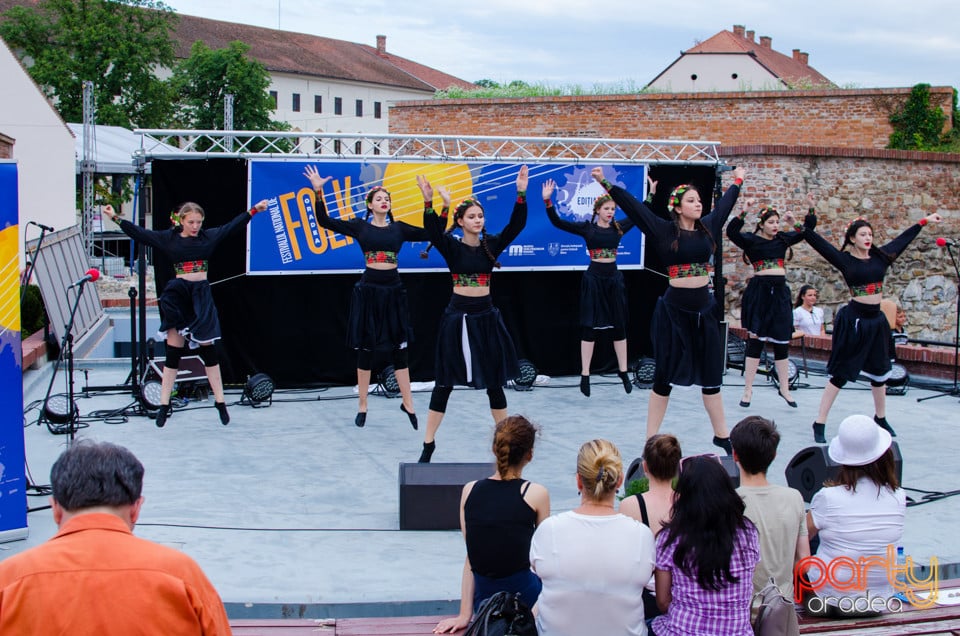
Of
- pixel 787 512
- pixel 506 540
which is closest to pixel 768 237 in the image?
pixel 787 512

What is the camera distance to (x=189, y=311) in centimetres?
744

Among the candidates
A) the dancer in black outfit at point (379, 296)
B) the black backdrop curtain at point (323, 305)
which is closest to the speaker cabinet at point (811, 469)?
the dancer in black outfit at point (379, 296)

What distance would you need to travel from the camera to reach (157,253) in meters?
8.30

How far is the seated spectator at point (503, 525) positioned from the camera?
347cm

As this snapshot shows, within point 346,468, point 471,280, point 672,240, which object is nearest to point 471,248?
point 471,280

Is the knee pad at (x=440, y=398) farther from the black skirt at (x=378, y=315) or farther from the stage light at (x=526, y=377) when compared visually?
the stage light at (x=526, y=377)

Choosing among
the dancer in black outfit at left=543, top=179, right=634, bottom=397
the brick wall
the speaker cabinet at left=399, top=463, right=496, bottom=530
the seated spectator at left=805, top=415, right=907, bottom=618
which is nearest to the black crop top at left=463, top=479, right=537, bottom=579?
the seated spectator at left=805, top=415, right=907, bottom=618

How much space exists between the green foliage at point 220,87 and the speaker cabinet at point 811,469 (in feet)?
127

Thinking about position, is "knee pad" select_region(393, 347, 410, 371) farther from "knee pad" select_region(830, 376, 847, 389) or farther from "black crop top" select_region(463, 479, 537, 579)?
"black crop top" select_region(463, 479, 537, 579)

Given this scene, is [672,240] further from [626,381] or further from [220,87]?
[220,87]

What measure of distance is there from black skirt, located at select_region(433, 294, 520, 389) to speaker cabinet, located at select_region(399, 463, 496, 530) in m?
1.28

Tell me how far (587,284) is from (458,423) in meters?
1.97

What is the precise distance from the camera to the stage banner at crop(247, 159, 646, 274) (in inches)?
345

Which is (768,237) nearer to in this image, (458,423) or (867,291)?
(867,291)
